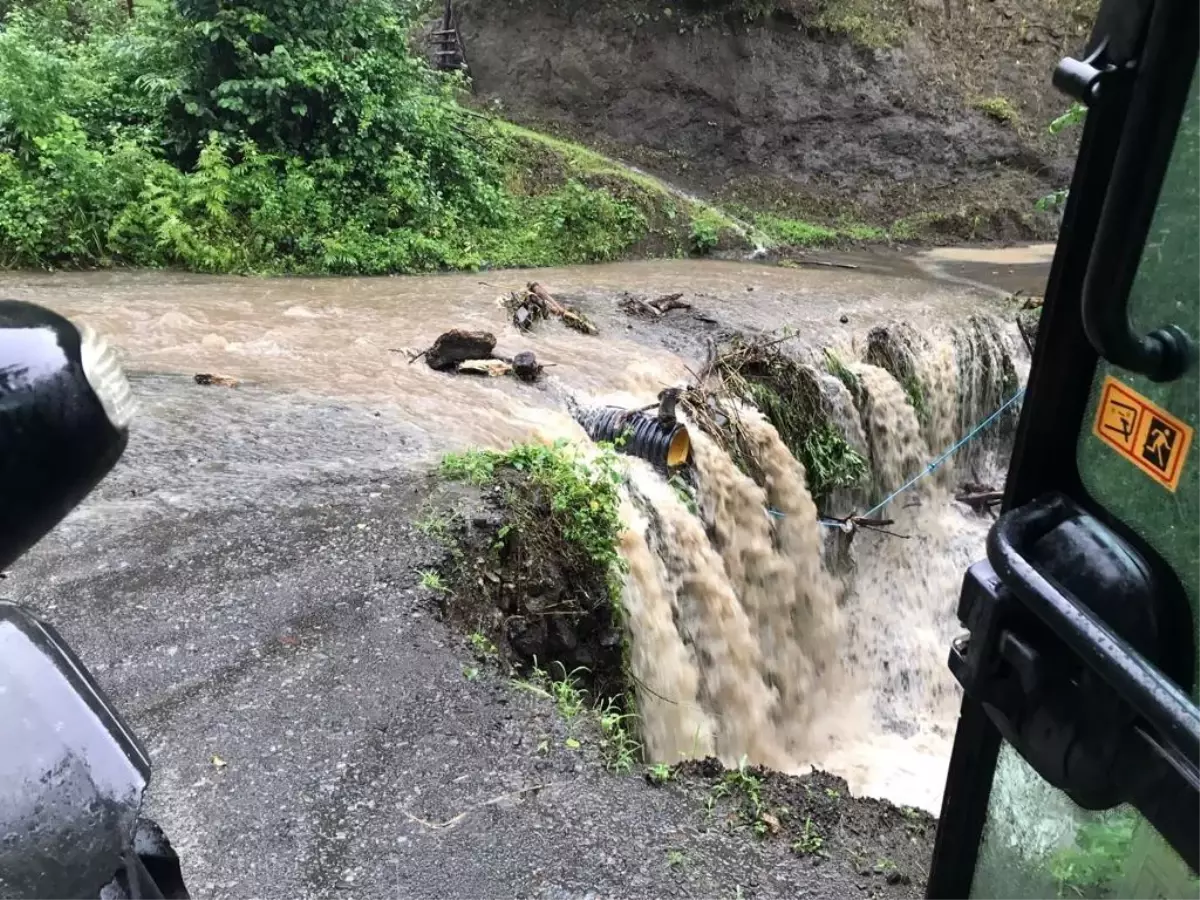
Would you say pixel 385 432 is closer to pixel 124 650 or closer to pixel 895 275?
pixel 124 650

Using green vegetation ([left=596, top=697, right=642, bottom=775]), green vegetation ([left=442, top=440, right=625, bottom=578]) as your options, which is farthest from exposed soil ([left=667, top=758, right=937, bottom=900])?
green vegetation ([left=442, top=440, right=625, bottom=578])

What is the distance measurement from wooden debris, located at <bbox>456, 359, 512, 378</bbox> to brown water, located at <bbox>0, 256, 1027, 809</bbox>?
0.33 ft

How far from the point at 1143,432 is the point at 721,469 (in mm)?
5340

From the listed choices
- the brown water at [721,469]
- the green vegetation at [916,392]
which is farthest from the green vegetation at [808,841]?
the green vegetation at [916,392]

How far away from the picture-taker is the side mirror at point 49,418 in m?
0.91

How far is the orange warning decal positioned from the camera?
111 centimetres

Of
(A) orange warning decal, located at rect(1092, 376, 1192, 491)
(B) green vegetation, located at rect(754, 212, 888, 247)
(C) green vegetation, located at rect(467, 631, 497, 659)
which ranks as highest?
(A) orange warning decal, located at rect(1092, 376, 1192, 491)

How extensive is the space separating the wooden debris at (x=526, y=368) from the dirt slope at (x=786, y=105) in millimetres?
9806

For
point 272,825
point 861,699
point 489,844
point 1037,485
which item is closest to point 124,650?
point 272,825

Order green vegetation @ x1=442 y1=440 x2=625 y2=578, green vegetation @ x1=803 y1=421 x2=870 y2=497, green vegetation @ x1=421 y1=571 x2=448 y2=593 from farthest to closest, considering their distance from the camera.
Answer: green vegetation @ x1=803 y1=421 x2=870 y2=497
green vegetation @ x1=442 y1=440 x2=625 y2=578
green vegetation @ x1=421 y1=571 x2=448 y2=593

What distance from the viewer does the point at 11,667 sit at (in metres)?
1.15

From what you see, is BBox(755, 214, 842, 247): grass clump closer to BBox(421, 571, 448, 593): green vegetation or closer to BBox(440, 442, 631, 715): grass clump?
BBox(440, 442, 631, 715): grass clump

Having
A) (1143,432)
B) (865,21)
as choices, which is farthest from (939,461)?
(865,21)

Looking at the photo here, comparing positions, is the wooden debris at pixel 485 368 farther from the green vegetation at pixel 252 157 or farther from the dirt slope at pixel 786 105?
the dirt slope at pixel 786 105
